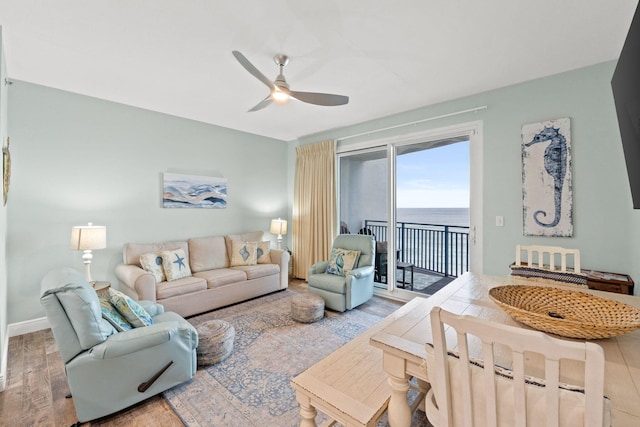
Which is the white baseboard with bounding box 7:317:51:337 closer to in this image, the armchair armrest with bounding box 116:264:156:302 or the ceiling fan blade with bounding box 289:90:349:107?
the armchair armrest with bounding box 116:264:156:302

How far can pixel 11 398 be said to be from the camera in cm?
191

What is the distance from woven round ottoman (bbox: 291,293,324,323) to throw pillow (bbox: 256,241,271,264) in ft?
4.17

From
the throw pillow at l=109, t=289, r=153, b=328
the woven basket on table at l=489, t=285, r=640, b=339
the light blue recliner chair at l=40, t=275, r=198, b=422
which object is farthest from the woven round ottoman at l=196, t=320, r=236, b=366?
the woven basket on table at l=489, t=285, r=640, b=339

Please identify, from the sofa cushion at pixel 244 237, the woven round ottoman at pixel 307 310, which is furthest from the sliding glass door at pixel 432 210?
the sofa cushion at pixel 244 237

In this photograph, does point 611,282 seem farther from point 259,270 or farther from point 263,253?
point 263,253

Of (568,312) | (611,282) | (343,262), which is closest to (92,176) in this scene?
(343,262)

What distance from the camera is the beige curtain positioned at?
461cm

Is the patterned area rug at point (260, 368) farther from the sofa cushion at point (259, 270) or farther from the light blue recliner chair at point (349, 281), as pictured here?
the sofa cushion at point (259, 270)

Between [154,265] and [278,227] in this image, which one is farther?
[278,227]

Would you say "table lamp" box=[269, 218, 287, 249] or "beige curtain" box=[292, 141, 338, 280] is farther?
"table lamp" box=[269, 218, 287, 249]

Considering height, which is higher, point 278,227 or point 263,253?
point 278,227

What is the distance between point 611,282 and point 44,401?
4300 millimetres

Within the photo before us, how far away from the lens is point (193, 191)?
13.6ft

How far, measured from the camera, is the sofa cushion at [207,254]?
385 cm
